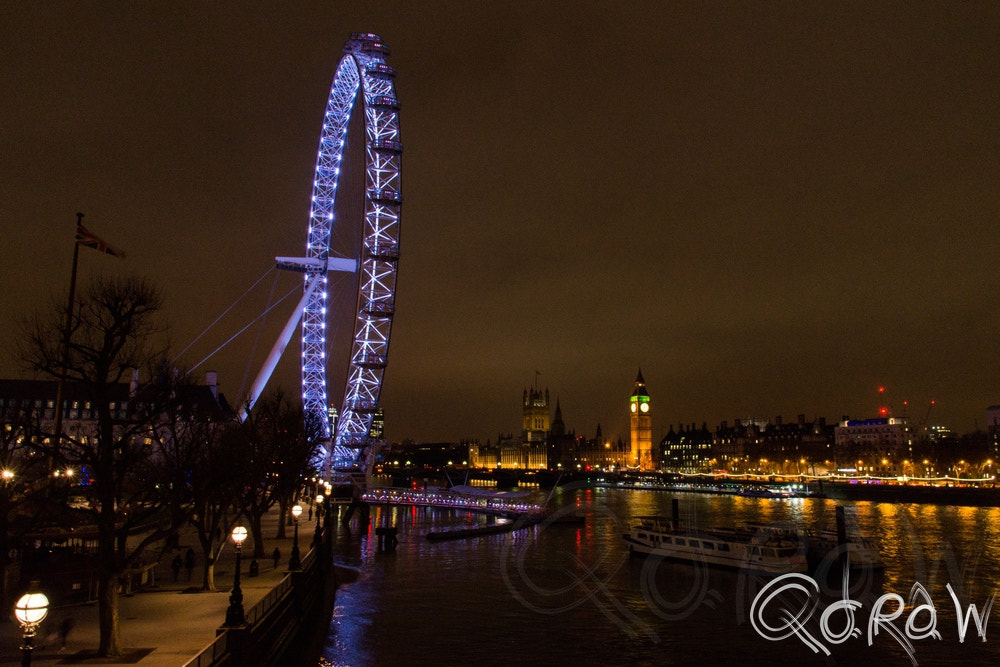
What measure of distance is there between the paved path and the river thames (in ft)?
12.5

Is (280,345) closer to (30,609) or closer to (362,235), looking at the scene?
(362,235)

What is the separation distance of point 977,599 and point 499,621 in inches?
739

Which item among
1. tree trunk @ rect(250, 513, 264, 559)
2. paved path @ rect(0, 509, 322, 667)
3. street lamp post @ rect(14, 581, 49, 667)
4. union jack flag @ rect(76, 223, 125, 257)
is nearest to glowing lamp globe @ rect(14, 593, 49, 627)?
street lamp post @ rect(14, 581, 49, 667)

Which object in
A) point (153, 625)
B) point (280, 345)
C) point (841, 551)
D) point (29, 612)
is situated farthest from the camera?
point (280, 345)

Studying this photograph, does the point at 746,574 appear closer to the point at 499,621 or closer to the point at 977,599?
the point at 977,599

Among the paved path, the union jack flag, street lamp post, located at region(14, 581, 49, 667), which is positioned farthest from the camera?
the union jack flag

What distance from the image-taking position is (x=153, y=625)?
17328 millimetres

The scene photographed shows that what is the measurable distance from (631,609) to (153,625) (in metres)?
17.7

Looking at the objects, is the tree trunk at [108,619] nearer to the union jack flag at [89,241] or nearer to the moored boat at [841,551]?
the union jack flag at [89,241]

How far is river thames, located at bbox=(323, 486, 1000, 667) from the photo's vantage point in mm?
23547

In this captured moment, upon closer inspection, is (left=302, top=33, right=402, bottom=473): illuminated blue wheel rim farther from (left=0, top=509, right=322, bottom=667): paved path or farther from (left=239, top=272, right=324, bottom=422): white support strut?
(left=0, top=509, right=322, bottom=667): paved path

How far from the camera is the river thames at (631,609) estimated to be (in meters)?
23.5

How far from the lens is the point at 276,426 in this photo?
145 ft

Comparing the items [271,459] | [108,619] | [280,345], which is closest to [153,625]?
[108,619]
